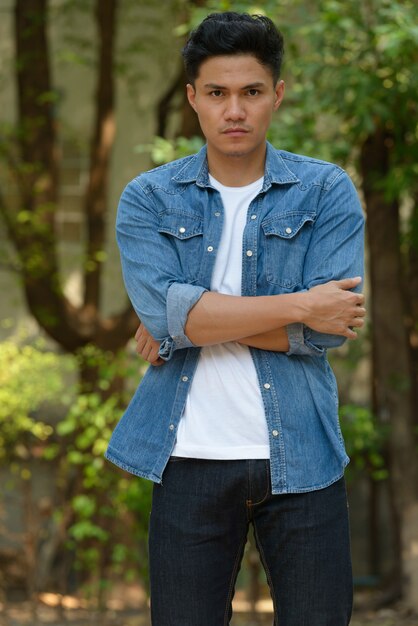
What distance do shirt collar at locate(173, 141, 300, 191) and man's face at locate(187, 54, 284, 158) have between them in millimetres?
75

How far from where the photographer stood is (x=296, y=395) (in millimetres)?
2314

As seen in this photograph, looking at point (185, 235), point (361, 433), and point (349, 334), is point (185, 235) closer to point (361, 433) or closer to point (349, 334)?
point (349, 334)

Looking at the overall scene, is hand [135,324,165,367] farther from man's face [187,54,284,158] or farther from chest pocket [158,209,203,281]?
man's face [187,54,284,158]

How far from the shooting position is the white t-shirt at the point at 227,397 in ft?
7.45

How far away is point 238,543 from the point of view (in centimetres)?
234

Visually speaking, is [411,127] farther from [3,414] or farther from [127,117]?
[127,117]

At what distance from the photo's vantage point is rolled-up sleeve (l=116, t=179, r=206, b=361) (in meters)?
2.31

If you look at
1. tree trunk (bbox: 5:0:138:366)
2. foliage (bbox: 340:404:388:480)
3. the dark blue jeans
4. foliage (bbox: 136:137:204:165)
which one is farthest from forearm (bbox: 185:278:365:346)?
tree trunk (bbox: 5:0:138:366)

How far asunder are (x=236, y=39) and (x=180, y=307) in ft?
1.94

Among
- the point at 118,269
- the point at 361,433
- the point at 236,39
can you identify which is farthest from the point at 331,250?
the point at 118,269

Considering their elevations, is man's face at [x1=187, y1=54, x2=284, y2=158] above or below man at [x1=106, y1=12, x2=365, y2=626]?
above

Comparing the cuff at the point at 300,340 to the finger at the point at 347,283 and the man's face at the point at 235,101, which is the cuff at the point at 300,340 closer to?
the finger at the point at 347,283

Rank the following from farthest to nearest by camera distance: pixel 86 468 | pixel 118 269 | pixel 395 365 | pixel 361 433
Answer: pixel 118 269
pixel 395 365
pixel 361 433
pixel 86 468

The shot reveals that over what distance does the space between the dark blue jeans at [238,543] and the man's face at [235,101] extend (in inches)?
27.8
